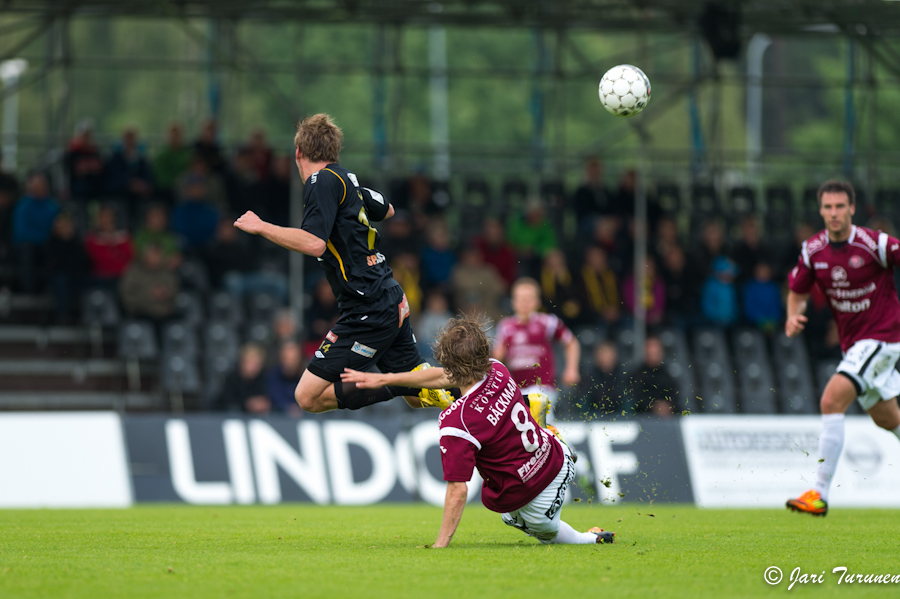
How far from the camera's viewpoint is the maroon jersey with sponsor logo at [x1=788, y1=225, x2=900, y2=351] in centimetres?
875

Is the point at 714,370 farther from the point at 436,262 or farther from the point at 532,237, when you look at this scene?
the point at 436,262

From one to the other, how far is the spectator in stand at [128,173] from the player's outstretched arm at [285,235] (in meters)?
12.1

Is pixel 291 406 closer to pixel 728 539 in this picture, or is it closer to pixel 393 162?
pixel 393 162

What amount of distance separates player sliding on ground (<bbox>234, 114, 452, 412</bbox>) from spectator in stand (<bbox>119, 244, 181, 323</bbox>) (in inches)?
376

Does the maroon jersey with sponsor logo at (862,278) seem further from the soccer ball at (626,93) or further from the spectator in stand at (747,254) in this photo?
the spectator in stand at (747,254)

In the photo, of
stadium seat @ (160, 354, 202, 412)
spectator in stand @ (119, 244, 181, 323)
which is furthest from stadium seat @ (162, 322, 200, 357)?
spectator in stand @ (119, 244, 181, 323)

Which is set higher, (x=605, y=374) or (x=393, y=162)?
(x=393, y=162)

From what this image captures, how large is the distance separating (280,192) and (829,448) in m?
11.2

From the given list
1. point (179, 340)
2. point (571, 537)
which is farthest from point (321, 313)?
point (571, 537)

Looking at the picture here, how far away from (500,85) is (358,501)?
2792 cm

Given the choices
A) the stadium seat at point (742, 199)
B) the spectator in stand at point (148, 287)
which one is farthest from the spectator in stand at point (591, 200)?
the spectator in stand at point (148, 287)

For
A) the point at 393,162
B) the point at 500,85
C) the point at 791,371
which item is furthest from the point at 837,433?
the point at 500,85

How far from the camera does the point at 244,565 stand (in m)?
5.69

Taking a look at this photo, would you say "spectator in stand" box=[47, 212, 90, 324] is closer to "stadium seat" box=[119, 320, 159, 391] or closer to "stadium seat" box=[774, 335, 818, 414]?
"stadium seat" box=[119, 320, 159, 391]
